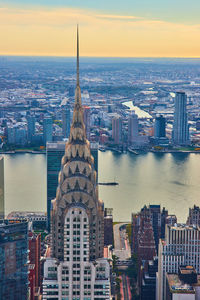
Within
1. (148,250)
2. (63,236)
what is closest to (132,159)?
(148,250)

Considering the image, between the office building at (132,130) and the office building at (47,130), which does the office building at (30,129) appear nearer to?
the office building at (47,130)

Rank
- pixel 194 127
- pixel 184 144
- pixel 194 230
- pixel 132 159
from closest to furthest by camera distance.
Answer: pixel 194 230, pixel 132 159, pixel 184 144, pixel 194 127

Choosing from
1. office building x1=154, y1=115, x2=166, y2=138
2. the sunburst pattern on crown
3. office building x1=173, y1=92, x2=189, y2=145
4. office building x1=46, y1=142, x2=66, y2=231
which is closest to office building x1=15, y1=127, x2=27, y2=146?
office building x1=154, y1=115, x2=166, y2=138

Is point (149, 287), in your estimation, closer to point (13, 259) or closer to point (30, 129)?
point (13, 259)

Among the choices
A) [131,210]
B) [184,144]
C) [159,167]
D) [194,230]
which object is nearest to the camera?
[194,230]

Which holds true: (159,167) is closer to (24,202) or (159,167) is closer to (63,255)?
(24,202)

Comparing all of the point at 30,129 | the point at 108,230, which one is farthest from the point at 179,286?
the point at 30,129

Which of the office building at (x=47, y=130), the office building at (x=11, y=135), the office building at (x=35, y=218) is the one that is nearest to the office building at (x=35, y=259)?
the office building at (x=35, y=218)
